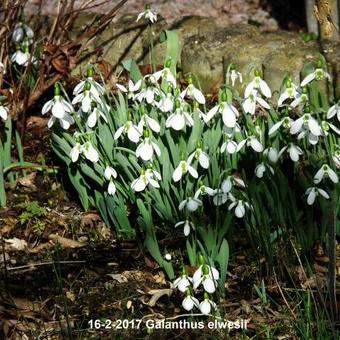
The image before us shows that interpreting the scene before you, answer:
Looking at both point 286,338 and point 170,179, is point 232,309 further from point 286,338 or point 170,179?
point 170,179

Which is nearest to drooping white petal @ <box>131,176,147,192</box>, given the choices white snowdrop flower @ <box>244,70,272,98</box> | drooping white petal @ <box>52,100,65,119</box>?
drooping white petal @ <box>52,100,65,119</box>

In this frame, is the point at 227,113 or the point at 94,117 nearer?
the point at 227,113

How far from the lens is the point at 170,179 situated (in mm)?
3326

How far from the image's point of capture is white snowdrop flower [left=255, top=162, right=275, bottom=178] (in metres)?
3.20

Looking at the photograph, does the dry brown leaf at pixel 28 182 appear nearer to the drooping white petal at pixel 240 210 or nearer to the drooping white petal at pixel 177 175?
the drooping white petal at pixel 177 175

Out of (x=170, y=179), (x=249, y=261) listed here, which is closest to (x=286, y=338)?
(x=249, y=261)

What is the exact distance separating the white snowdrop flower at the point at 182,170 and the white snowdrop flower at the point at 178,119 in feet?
0.46

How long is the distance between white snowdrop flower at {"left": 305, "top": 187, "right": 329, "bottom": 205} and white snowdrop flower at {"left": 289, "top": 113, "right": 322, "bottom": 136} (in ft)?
0.66

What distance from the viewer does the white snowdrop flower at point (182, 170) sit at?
3158 millimetres

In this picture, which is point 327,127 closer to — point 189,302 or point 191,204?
point 191,204

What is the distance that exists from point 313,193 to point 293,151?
0.18 m

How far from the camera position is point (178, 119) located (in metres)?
3.25

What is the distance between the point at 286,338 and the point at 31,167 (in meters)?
1.61

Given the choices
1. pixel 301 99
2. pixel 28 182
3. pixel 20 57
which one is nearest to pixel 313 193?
pixel 301 99
